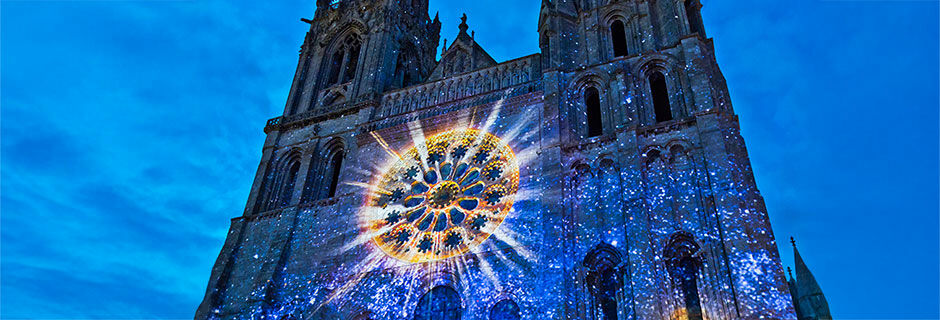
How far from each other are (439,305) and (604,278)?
155 inches

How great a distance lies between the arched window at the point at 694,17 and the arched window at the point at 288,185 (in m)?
13.0

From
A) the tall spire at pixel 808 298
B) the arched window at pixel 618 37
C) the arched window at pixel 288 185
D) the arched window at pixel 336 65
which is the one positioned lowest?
the tall spire at pixel 808 298

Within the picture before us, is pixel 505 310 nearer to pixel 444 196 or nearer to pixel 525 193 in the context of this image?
pixel 525 193

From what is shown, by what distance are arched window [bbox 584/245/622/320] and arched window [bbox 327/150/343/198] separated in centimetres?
870

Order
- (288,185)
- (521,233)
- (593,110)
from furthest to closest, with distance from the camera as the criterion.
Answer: (288,185), (593,110), (521,233)

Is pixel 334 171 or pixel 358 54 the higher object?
pixel 358 54

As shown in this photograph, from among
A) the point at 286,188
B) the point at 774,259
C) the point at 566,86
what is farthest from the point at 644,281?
the point at 286,188

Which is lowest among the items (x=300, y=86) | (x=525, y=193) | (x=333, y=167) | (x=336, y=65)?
(x=525, y=193)

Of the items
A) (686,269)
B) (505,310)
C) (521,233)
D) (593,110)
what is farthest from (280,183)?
(686,269)

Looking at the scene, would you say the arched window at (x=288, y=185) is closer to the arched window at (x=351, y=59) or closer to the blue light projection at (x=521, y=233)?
the blue light projection at (x=521, y=233)

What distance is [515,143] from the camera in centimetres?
1864

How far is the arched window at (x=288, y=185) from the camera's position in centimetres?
2133

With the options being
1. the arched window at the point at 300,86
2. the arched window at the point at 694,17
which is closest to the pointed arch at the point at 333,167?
the arched window at the point at 300,86

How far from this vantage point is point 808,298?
19.9m
